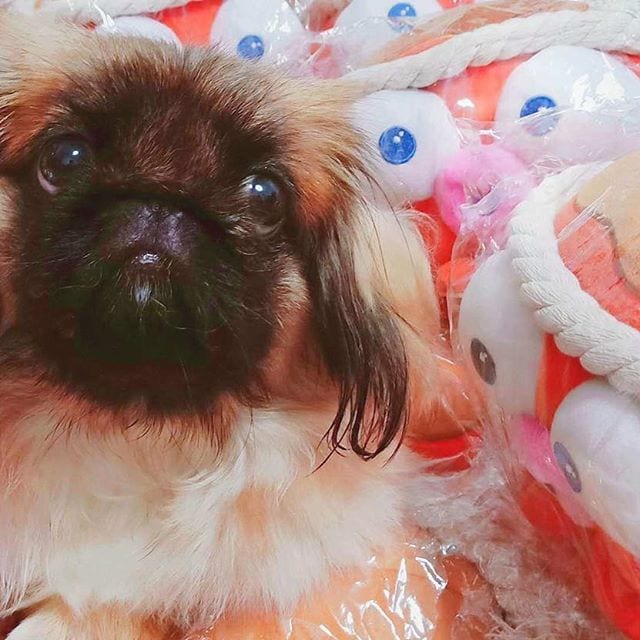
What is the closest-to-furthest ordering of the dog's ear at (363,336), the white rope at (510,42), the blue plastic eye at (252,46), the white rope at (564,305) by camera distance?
the white rope at (564,305) → the dog's ear at (363,336) → the white rope at (510,42) → the blue plastic eye at (252,46)

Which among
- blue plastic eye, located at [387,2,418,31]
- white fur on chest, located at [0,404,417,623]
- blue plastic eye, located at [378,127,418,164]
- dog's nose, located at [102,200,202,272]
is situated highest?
blue plastic eye, located at [387,2,418,31]

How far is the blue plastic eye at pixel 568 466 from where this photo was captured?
774mm

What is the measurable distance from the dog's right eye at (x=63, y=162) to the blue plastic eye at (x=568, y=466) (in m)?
0.51

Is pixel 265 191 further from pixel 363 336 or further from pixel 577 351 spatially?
pixel 577 351

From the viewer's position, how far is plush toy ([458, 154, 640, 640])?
0.72 m

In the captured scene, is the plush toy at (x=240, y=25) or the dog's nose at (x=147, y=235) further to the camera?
the plush toy at (x=240, y=25)

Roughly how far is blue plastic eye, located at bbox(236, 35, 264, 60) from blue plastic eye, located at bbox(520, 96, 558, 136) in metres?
0.49

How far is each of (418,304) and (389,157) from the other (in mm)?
313

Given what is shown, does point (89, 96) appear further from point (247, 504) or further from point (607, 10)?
point (607, 10)

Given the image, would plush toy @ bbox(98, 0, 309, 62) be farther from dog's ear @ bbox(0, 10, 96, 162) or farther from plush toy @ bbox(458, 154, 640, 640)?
plush toy @ bbox(458, 154, 640, 640)

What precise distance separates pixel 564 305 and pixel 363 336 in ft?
0.85

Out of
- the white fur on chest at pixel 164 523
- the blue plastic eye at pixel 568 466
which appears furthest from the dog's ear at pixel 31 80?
the blue plastic eye at pixel 568 466

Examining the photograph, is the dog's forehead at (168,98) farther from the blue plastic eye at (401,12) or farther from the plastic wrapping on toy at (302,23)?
the blue plastic eye at (401,12)

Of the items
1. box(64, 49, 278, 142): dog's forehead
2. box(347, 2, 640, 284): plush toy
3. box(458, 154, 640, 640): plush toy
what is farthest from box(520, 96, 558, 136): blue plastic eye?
box(64, 49, 278, 142): dog's forehead
